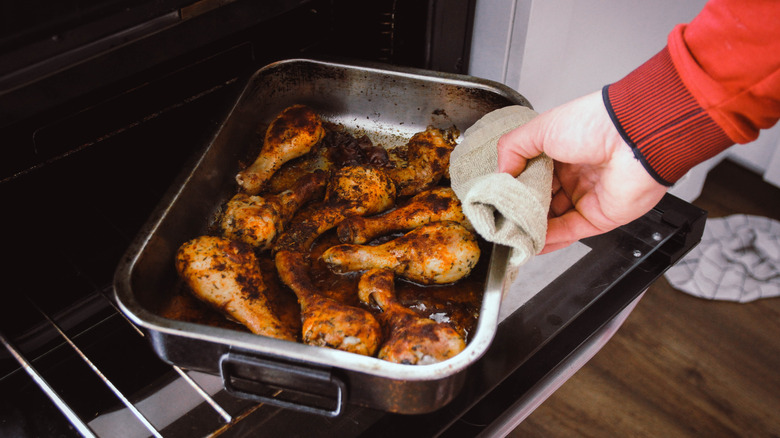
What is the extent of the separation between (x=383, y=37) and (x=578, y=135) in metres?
0.63

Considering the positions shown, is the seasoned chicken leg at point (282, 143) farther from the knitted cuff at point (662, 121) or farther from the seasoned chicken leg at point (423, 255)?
the knitted cuff at point (662, 121)

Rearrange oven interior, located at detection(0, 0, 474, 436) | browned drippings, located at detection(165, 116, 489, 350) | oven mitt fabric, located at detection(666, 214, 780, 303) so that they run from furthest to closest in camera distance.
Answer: oven mitt fabric, located at detection(666, 214, 780, 303) → browned drippings, located at detection(165, 116, 489, 350) → oven interior, located at detection(0, 0, 474, 436)

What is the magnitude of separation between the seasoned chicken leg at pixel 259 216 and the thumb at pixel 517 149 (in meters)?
0.42

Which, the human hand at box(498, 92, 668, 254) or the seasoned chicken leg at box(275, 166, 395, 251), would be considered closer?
the human hand at box(498, 92, 668, 254)

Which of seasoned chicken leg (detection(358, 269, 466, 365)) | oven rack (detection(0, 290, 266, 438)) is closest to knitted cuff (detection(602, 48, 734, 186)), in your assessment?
seasoned chicken leg (detection(358, 269, 466, 365))

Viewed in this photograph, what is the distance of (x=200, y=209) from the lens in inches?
44.4

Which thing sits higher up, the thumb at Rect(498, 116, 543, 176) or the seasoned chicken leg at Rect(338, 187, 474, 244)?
the thumb at Rect(498, 116, 543, 176)

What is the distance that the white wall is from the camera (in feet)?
4.52

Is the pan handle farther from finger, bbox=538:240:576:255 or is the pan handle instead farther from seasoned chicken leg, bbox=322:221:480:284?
finger, bbox=538:240:576:255

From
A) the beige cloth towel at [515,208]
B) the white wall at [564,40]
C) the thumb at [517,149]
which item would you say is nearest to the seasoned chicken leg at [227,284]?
the beige cloth towel at [515,208]

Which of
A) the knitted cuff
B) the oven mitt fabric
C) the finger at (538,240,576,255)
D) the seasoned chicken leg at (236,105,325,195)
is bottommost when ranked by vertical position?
the oven mitt fabric

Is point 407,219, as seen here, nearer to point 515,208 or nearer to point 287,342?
point 515,208

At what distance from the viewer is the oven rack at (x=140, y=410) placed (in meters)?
0.92

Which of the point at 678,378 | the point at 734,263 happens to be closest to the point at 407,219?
the point at 678,378
